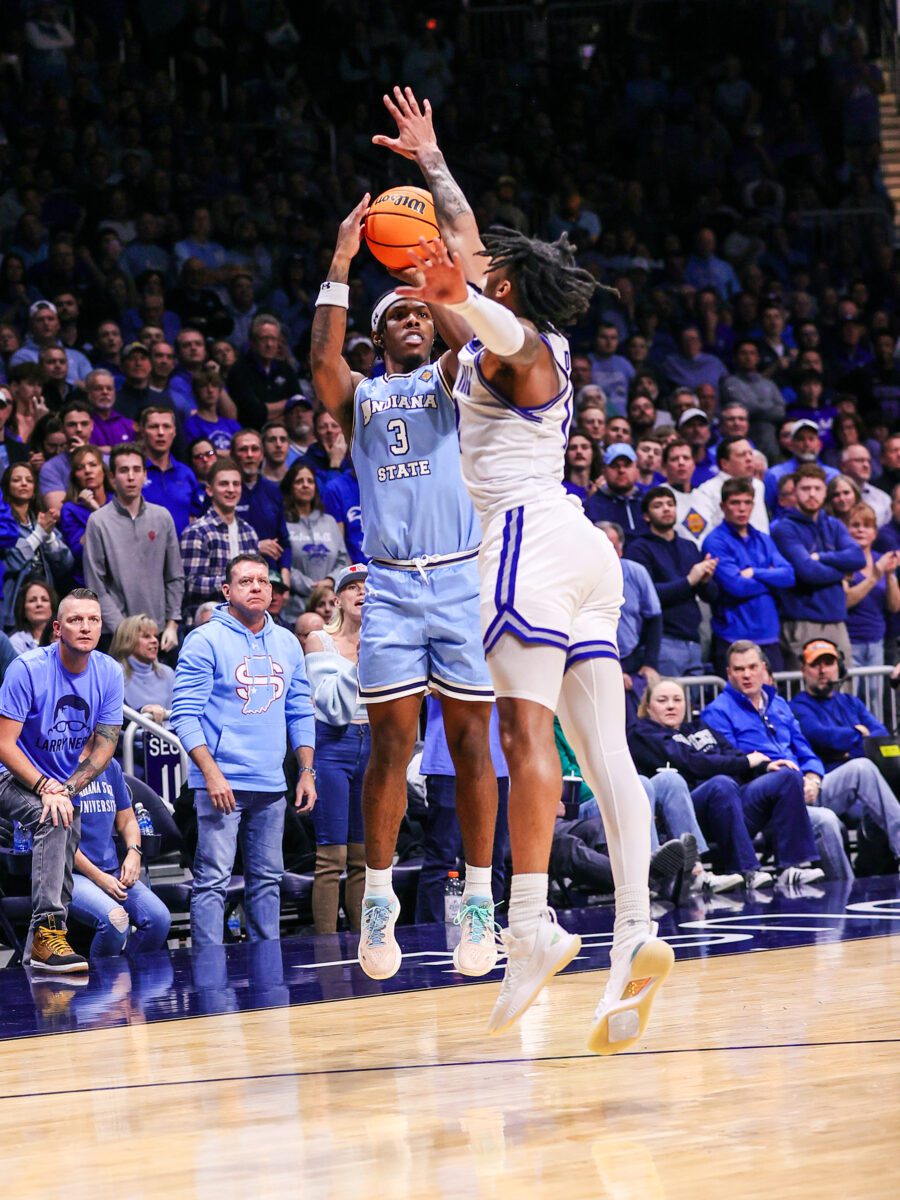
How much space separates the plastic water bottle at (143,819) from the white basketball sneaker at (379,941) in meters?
2.96

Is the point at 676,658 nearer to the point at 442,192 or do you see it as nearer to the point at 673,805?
the point at 673,805

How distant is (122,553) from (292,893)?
78.7 inches

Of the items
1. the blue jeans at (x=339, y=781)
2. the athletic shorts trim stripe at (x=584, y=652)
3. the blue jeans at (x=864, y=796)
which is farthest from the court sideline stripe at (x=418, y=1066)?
the blue jeans at (x=864, y=796)

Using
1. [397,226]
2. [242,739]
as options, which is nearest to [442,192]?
[397,226]

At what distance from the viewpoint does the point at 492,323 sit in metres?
4.23

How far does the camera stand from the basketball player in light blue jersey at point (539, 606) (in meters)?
4.25

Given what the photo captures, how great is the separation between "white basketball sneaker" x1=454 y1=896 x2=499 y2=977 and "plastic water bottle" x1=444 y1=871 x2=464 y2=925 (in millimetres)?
2197

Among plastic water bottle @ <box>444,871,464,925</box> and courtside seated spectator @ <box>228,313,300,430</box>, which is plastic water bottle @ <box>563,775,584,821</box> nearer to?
plastic water bottle @ <box>444,871,464,925</box>

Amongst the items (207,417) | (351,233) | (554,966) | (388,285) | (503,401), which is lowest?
(554,966)

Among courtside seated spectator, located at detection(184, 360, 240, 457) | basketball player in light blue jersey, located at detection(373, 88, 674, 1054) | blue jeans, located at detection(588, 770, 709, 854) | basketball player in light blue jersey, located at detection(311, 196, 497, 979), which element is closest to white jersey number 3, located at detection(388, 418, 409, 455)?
basketball player in light blue jersey, located at detection(311, 196, 497, 979)

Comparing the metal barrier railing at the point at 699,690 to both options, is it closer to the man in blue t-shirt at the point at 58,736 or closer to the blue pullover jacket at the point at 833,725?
the blue pullover jacket at the point at 833,725

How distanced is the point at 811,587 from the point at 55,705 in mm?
5106

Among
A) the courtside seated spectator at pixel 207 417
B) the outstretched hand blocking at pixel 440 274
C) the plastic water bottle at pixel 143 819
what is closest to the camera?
the outstretched hand blocking at pixel 440 274

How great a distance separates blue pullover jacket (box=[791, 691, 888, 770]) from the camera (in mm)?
9883
